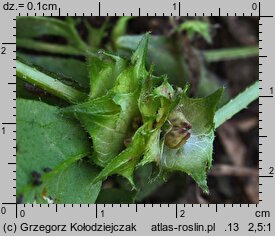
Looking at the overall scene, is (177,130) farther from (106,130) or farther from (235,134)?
(235,134)

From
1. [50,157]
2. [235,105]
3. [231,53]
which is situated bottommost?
[50,157]

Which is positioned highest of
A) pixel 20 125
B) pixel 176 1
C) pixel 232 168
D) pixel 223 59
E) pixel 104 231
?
pixel 176 1

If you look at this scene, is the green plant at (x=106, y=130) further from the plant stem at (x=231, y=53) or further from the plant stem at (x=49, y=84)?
the plant stem at (x=231, y=53)

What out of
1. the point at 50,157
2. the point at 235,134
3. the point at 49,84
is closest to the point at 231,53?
the point at 235,134

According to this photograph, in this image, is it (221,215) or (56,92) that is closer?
(56,92)

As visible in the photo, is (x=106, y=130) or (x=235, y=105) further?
(x=235, y=105)

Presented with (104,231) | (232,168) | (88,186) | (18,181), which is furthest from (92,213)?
(232,168)

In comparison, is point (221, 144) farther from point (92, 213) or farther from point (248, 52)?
point (92, 213)

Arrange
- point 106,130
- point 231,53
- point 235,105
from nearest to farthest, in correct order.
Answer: point 106,130 < point 235,105 < point 231,53
